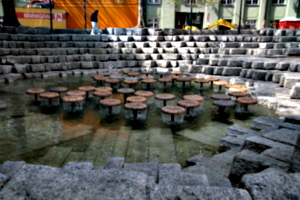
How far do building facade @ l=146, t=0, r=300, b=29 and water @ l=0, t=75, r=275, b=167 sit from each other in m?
18.3

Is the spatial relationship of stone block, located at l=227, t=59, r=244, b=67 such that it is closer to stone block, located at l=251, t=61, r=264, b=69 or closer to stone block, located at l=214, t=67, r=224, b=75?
stone block, located at l=214, t=67, r=224, b=75

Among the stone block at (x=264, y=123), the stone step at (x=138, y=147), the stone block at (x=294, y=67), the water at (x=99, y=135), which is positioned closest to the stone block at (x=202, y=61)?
the stone block at (x=294, y=67)

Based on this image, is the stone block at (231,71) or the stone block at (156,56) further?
the stone block at (156,56)

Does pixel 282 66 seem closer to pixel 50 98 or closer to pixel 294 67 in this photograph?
pixel 294 67

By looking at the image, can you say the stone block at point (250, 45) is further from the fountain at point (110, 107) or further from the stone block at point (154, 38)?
the fountain at point (110, 107)

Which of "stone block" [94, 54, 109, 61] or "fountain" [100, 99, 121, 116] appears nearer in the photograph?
"fountain" [100, 99, 121, 116]

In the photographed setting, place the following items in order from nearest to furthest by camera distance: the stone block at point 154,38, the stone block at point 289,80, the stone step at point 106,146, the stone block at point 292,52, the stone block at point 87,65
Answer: the stone step at point 106,146
the stone block at point 289,80
the stone block at point 292,52
the stone block at point 87,65
the stone block at point 154,38

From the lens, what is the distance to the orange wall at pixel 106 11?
2044 cm

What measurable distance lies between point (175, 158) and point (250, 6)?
23.9 metres

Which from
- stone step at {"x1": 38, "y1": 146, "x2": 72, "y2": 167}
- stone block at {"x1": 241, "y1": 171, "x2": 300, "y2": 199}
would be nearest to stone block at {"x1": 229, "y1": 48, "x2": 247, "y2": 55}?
stone step at {"x1": 38, "y1": 146, "x2": 72, "y2": 167}

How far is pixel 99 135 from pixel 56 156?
99 cm

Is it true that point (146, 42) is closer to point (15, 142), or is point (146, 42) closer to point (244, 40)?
point (244, 40)

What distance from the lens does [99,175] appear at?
200cm

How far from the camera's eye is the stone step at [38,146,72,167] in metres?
3.53
